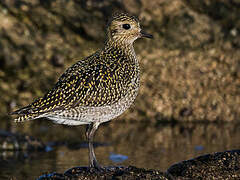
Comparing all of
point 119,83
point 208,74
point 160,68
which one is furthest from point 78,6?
point 119,83

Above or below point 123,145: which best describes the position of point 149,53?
above

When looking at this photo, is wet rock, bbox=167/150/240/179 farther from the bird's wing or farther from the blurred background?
the blurred background

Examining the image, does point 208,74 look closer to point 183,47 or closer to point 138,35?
point 183,47

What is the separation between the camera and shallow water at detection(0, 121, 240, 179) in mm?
8883

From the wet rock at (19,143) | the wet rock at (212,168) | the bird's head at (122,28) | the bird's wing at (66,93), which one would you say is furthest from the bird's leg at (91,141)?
the wet rock at (19,143)

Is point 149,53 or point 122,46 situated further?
point 149,53

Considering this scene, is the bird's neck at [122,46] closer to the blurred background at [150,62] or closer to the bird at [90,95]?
the bird at [90,95]

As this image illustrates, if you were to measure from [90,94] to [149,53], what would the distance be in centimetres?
639

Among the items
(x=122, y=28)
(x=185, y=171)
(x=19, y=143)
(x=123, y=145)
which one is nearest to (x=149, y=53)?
(x=123, y=145)

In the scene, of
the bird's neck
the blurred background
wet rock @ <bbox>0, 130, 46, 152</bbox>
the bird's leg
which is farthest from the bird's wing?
the blurred background

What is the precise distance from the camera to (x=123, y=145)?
34.3 feet

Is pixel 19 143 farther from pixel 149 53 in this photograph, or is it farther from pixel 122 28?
pixel 149 53

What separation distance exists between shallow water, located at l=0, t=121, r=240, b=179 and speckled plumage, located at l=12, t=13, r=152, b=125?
5.68 ft

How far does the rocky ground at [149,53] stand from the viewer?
41.8ft
